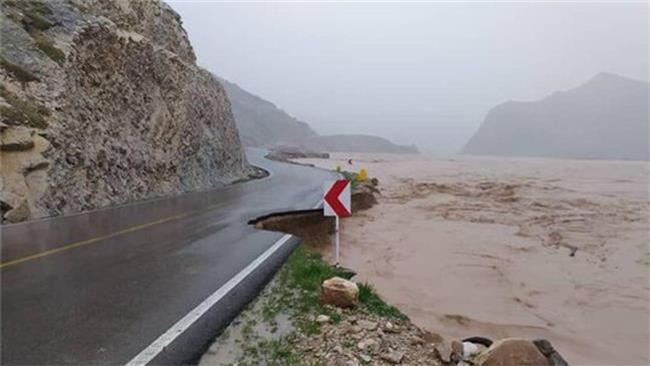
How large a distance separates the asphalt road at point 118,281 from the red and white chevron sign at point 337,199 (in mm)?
1368

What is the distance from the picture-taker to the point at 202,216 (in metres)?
14.8

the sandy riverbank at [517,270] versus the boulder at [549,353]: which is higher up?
the boulder at [549,353]

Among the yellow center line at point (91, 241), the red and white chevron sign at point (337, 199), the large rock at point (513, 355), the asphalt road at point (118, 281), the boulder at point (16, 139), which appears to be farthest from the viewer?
the boulder at point (16, 139)

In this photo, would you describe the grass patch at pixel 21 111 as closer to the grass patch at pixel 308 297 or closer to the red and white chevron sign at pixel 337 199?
the red and white chevron sign at pixel 337 199

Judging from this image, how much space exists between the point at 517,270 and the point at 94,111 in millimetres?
15350

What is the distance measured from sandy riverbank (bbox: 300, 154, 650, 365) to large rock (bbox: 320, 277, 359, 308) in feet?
9.63

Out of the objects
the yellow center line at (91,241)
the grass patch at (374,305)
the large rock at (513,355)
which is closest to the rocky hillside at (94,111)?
the yellow center line at (91,241)

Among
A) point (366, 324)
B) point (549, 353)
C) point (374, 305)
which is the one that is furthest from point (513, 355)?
point (374, 305)

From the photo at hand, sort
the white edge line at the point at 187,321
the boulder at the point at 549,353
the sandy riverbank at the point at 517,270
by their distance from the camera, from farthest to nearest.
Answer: the sandy riverbank at the point at 517,270
the boulder at the point at 549,353
the white edge line at the point at 187,321

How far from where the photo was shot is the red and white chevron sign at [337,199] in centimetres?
965

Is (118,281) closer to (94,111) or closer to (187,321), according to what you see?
(187,321)

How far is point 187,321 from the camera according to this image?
5656mm

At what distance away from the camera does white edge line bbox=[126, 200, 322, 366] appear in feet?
15.4

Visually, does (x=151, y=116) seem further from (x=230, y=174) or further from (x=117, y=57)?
(x=230, y=174)
